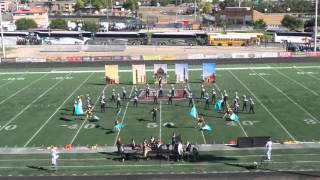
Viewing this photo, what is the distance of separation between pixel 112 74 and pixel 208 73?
7309mm

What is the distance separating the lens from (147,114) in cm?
3216

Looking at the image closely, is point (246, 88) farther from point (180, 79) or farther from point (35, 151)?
point (35, 151)

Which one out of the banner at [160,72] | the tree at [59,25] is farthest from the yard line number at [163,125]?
Answer: the tree at [59,25]

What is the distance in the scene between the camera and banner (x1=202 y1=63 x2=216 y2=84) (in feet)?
140

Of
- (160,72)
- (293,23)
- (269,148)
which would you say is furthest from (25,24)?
(269,148)

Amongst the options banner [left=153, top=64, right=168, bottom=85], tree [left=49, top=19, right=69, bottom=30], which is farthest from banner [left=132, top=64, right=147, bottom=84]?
tree [left=49, top=19, right=69, bottom=30]

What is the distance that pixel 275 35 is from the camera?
8888 centimetres

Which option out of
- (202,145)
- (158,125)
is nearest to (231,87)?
(158,125)

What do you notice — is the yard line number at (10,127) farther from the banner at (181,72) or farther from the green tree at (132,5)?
the green tree at (132,5)

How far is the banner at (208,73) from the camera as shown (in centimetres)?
4270

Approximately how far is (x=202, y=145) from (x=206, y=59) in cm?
3235

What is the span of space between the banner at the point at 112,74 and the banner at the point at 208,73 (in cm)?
660

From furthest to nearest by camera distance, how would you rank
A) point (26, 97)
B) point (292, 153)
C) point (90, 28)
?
point (90, 28), point (26, 97), point (292, 153)

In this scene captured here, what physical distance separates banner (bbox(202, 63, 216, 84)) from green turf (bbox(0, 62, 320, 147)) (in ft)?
2.23
